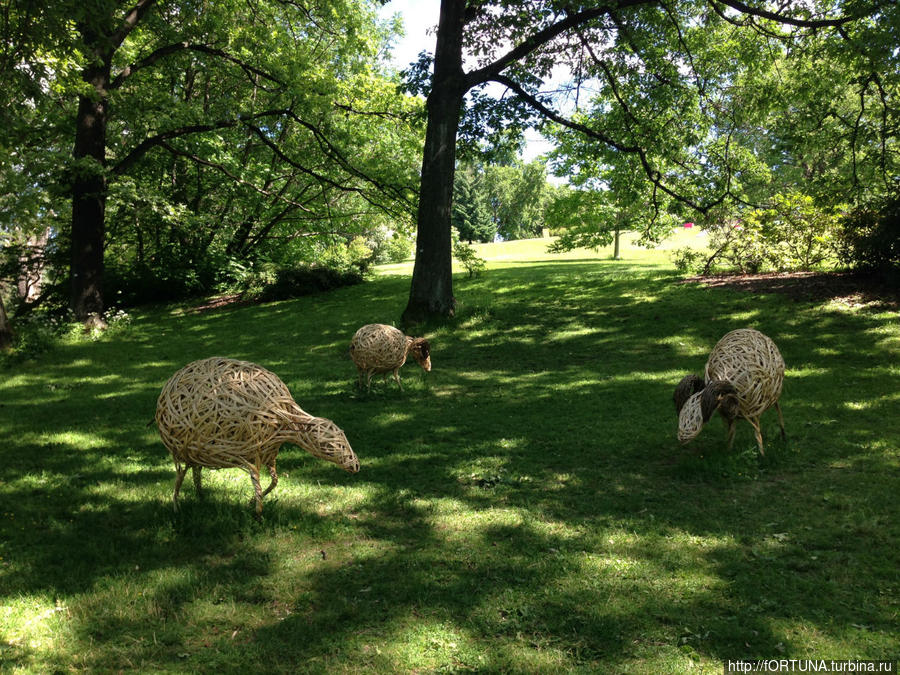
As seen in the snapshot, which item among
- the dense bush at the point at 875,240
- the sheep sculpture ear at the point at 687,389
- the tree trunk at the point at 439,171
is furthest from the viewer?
the tree trunk at the point at 439,171

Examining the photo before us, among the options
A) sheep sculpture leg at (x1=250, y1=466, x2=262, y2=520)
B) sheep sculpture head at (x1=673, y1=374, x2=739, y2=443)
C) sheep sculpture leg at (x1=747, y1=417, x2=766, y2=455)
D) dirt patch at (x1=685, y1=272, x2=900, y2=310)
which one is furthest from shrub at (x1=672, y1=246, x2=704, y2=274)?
sheep sculpture leg at (x1=250, y1=466, x2=262, y2=520)

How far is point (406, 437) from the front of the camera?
9227 mm

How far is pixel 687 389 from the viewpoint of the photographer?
8.05 m

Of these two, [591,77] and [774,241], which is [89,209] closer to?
[591,77]

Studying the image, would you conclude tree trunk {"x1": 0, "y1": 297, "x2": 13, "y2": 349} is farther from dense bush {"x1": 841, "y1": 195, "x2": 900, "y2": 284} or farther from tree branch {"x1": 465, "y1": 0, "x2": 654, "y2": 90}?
dense bush {"x1": 841, "y1": 195, "x2": 900, "y2": 284}

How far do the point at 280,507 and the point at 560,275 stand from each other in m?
20.5

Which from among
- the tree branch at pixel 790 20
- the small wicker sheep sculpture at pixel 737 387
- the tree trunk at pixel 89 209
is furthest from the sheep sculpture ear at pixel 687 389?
the tree trunk at pixel 89 209

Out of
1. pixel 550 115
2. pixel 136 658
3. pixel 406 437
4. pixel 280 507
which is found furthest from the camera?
pixel 550 115

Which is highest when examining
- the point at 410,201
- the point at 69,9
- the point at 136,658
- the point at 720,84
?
the point at 720,84

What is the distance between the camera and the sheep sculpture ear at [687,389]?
8008 millimetres

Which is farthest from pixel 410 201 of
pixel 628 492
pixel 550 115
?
pixel 628 492

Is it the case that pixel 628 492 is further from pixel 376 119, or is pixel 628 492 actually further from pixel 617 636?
pixel 376 119

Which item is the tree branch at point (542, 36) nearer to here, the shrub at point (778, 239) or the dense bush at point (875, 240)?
the shrub at point (778, 239)

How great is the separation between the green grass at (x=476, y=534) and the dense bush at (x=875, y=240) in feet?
11.6
